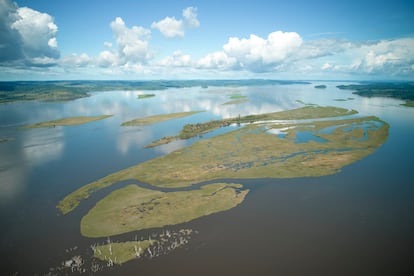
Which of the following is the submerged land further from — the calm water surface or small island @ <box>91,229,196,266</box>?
small island @ <box>91,229,196,266</box>

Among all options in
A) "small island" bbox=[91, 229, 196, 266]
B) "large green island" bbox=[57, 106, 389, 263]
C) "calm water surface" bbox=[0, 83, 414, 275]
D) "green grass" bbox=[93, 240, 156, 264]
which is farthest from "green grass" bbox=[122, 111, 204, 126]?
"green grass" bbox=[93, 240, 156, 264]

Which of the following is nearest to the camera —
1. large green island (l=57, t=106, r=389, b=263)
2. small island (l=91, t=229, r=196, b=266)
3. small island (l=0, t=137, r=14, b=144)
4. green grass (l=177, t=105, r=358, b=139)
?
small island (l=91, t=229, r=196, b=266)

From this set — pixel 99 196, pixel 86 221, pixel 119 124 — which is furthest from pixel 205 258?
pixel 119 124

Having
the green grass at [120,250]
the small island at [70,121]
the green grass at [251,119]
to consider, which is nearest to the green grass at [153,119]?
the small island at [70,121]

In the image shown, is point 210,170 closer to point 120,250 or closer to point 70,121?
point 120,250

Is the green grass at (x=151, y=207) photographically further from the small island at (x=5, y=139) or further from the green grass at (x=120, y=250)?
the small island at (x=5, y=139)

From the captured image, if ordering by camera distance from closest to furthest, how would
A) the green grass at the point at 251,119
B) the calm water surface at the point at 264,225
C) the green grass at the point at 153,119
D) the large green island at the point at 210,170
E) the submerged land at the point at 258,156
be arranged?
the calm water surface at the point at 264,225 → the large green island at the point at 210,170 → the submerged land at the point at 258,156 → the green grass at the point at 251,119 → the green grass at the point at 153,119
